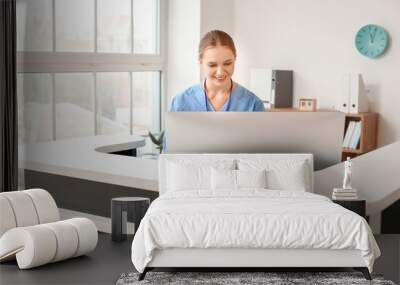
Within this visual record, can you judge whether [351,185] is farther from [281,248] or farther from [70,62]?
[70,62]

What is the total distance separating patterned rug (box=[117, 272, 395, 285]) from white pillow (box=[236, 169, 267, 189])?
0.72 m

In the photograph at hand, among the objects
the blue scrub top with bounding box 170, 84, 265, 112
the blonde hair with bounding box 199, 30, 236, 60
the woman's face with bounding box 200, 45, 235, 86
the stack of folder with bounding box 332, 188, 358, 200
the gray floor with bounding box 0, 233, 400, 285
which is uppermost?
the blonde hair with bounding box 199, 30, 236, 60

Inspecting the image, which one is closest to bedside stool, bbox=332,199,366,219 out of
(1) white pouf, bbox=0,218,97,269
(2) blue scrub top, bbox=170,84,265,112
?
(2) blue scrub top, bbox=170,84,265,112

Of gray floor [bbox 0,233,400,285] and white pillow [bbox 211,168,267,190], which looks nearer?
gray floor [bbox 0,233,400,285]

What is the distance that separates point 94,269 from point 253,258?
106 centimetres

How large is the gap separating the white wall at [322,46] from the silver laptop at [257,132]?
9.57 ft

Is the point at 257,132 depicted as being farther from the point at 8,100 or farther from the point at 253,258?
the point at 8,100

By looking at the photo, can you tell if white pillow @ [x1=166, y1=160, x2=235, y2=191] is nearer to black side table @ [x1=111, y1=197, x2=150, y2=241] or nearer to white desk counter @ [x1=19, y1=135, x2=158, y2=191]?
black side table @ [x1=111, y1=197, x2=150, y2=241]

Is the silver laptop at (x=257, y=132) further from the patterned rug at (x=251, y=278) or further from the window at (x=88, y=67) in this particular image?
the window at (x=88, y=67)

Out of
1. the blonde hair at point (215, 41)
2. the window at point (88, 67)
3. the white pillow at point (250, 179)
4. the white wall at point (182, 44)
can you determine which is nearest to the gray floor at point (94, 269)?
the white pillow at point (250, 179)

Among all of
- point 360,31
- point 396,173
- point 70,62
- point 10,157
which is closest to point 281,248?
point 396,173

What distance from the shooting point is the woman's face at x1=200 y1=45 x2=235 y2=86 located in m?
5.54

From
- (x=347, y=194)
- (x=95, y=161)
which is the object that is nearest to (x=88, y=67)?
(x=95, y=161)

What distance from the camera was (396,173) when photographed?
5.75m
